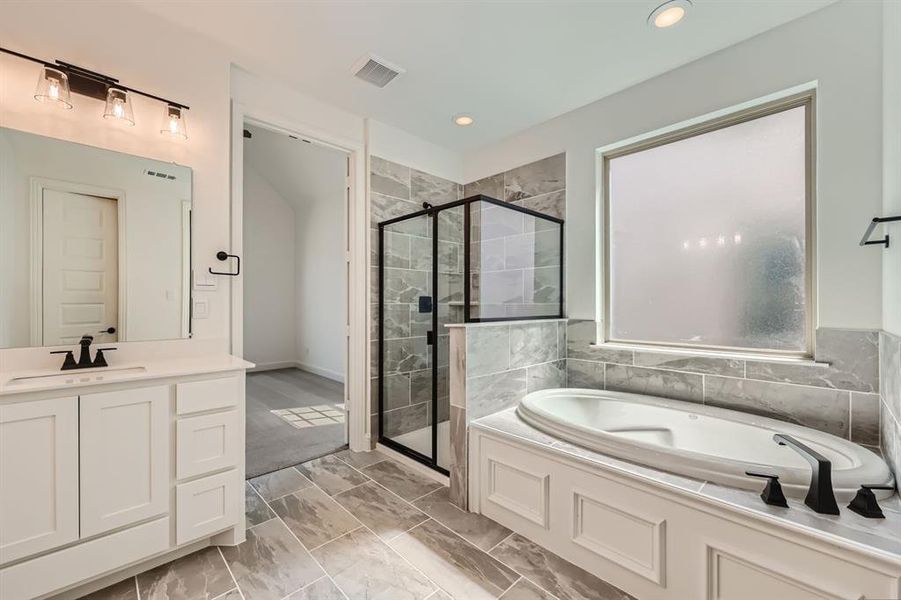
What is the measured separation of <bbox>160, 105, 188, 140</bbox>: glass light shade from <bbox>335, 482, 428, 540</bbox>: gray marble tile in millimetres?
2270

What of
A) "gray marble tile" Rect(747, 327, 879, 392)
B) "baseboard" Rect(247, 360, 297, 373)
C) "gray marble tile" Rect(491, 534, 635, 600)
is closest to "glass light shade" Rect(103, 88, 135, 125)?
"gray marble tile" Rect(491, 534, 635, 600)


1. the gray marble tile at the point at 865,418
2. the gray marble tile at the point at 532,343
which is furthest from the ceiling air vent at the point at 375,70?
the gray marble tile at the point at 865,418

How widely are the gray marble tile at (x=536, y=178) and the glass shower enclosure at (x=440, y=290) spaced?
13.4 inches

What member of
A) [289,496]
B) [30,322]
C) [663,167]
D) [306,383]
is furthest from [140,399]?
[306,383]

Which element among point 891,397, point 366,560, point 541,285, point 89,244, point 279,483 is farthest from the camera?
point 541,285

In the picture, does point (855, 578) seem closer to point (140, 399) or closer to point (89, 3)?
point (140, 399)

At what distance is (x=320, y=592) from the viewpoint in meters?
1.43

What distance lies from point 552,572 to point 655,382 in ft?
4.41

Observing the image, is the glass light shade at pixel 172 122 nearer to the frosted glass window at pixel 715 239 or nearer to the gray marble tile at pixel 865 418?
the frosted glass window at pixel 715 239

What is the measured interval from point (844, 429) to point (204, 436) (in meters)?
3.04

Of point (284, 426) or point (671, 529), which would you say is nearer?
point (671, 529)

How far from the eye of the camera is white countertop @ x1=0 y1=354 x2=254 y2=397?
4.24ft

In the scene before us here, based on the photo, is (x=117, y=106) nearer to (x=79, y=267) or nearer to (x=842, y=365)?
(x=79, y=267)

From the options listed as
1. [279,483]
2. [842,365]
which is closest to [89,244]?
[279,483]
